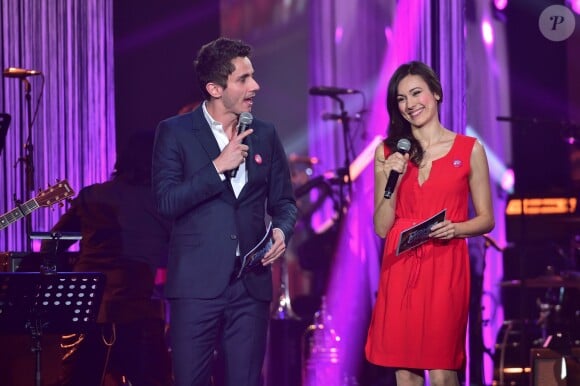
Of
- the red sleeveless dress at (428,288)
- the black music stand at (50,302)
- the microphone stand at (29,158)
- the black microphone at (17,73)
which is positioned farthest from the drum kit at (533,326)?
the black microphone at (17,73)

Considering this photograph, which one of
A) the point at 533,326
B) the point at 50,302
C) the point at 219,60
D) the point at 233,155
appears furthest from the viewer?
the point at 533,326

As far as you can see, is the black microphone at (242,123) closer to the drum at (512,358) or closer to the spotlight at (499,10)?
the drum at (512,358)

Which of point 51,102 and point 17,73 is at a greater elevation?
point 17,73

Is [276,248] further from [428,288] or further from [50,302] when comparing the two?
[50,302]

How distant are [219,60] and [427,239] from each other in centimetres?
115

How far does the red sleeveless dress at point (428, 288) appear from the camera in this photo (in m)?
3.94

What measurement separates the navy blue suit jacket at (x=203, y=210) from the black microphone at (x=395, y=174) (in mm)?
423

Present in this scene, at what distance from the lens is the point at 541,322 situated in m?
7.59

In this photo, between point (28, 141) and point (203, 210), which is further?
point (28, 141)

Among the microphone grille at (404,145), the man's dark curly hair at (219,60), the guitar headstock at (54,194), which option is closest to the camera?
the man's dark curly hair at (219,60)

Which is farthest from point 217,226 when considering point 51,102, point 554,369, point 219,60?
point 51,102

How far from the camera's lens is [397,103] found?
413cm

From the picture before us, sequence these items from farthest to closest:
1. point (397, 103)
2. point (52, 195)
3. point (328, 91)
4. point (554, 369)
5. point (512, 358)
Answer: point (328, 91)
point (512, 358)
point (52, 195)
point (554, 369)
point (397, 103)

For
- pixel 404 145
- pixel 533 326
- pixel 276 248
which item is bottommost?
pixel 533 326
